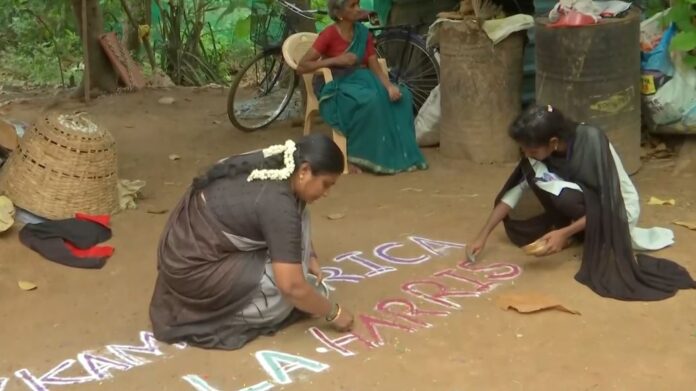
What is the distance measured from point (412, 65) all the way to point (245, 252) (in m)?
3.80

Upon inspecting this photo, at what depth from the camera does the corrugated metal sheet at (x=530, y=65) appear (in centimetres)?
617

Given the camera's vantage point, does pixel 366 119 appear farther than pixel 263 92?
No

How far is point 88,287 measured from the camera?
13.4 ft

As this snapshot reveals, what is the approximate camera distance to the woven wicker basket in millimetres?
4727

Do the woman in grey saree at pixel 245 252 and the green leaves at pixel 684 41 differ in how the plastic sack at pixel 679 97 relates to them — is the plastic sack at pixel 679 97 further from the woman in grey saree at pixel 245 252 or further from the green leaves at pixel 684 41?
the woman in grey saree at pixel 245 252

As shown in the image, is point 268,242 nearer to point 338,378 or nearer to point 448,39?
point 338,378

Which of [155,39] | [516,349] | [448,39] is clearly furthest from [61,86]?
[516,349]

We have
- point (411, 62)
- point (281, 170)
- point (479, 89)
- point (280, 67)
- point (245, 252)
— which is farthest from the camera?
point (280, 67)

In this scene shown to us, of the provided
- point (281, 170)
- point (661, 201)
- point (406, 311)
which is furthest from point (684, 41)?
point (281, 170)

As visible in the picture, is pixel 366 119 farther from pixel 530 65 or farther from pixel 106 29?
pixel 106 29

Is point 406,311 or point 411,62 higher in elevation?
point 411,62

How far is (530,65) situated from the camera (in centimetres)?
628

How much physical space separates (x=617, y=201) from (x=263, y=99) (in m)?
4.38

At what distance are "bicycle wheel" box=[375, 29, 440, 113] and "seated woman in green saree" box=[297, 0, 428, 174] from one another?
2.89ft
